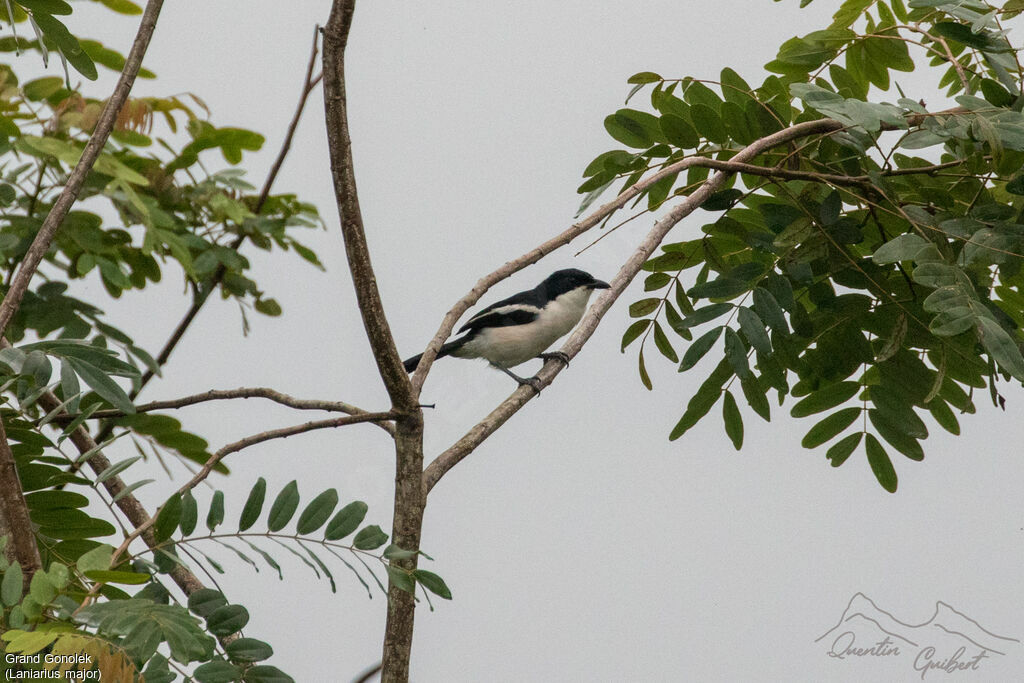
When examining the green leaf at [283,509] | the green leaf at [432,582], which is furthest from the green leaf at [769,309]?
the green leaf at [283,509]

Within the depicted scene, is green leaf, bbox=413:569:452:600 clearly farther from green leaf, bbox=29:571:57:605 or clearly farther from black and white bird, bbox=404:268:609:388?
black and white bird, bbox=404:268:609:388

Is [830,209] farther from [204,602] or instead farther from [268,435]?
[204,602]

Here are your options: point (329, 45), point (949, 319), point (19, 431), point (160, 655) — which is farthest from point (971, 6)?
point (19, 431)

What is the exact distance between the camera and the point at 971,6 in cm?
184

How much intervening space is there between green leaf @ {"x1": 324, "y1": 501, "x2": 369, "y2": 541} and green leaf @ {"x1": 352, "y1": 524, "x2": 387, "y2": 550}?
0.04 metres

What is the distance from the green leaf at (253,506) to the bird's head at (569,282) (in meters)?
2.57

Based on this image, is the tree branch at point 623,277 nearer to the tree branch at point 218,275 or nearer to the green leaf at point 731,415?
the green leaf at point 731,415

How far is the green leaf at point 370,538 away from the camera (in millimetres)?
1602

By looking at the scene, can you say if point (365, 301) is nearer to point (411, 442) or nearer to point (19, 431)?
point (411, 442)

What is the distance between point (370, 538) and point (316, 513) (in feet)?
0.37

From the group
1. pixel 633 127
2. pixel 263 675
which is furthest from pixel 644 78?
pixel 263 675

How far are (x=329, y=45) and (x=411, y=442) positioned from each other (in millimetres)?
708

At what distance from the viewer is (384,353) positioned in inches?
66.2

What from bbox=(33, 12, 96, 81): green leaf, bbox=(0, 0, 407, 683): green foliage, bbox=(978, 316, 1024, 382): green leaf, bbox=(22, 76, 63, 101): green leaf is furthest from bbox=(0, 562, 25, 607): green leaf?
bbox=(22, 76, 63, 101): green leaf
